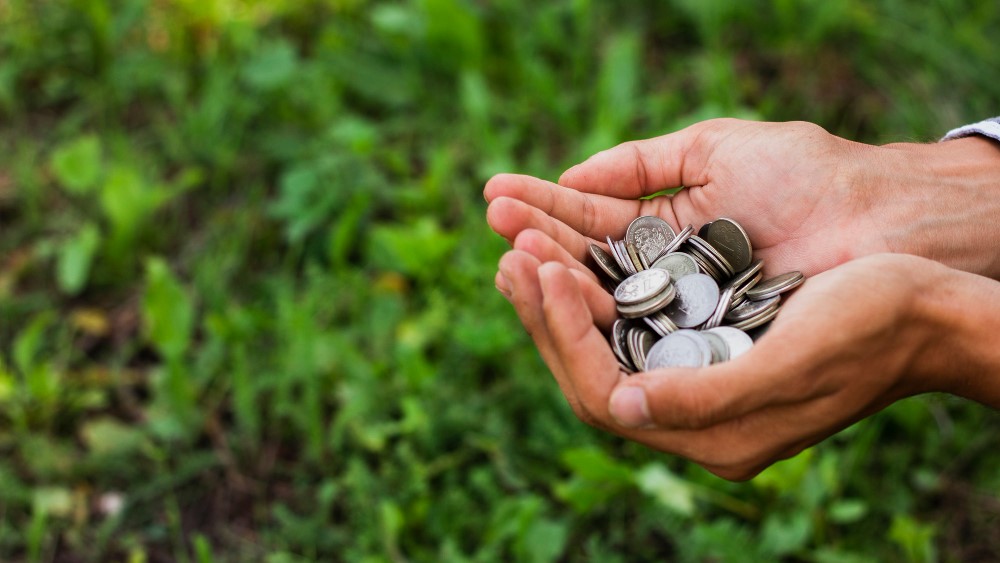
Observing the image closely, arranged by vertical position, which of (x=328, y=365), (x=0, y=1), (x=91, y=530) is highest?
(x=0, y=1)

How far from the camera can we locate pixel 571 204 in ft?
7.80

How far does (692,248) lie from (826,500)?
1.03 metres

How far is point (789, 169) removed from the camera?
235cm

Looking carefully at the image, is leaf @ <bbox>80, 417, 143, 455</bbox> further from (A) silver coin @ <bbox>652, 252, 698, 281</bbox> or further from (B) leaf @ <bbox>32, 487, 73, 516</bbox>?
(A) silver coin @ <bbox>652, 252, 698, 281</bbox>

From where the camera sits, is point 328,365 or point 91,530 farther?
point 328,365

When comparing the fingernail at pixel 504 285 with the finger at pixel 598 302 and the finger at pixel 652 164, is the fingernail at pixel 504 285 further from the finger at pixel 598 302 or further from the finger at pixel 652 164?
the finger at pixel 652 164

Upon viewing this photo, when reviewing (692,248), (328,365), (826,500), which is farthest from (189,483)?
(826,500)

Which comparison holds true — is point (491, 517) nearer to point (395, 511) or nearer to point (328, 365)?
point (395, 511)

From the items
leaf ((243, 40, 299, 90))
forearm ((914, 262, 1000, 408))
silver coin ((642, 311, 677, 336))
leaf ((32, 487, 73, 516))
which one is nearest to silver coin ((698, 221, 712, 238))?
silver coin ((642, 311, 677, 336))

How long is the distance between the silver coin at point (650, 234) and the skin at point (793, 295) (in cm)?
5

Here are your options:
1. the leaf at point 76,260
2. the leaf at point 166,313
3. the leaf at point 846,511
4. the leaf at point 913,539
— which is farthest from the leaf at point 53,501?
the leaf at point 913,539

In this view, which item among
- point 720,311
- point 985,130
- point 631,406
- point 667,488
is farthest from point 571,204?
point 985,130

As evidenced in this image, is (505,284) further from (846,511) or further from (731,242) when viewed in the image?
(846,511)

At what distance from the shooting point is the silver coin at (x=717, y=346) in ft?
6.72
